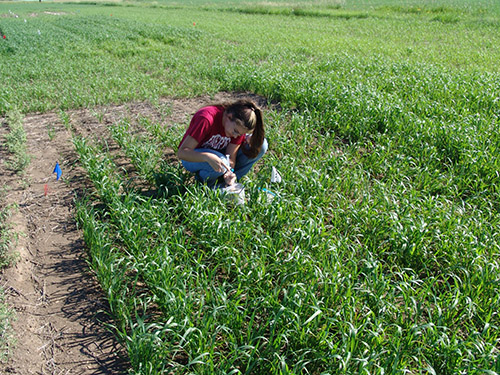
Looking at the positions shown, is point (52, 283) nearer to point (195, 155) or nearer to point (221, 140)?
point (195, 155)

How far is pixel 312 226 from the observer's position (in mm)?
3500

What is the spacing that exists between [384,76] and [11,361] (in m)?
8.47

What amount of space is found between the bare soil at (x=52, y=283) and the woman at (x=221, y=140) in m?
1.37

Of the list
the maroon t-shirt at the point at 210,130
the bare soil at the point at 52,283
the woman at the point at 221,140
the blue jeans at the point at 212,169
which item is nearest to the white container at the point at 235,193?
the woman at the point at 221,140

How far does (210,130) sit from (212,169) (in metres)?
0.42

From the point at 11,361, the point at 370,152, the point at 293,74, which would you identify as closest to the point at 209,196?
the point at 11,361

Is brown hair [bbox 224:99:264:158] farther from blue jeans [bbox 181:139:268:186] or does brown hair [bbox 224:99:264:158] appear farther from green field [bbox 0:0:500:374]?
green field [bbox 0:0:500:374]

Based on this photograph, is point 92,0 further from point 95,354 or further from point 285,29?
point 95,354

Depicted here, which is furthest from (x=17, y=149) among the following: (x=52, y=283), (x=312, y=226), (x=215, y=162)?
(x=312, y=226)

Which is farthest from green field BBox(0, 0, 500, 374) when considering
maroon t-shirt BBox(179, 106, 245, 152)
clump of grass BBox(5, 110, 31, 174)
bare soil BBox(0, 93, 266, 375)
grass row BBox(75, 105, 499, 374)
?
clump of grass BBox(5, 110, 31, 174)

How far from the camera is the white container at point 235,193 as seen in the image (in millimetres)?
4039

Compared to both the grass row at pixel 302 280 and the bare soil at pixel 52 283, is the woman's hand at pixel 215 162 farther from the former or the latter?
the bare soil at pixel 52 283

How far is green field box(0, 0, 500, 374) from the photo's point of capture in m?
2.56

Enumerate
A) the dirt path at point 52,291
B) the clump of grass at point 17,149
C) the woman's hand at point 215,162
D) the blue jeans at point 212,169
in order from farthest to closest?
1. the clump of grass at point 17,149
2. the blue jeans at point 212,169
3. the woman's hand at point 215,162
4. the dirt path at point 52,291
